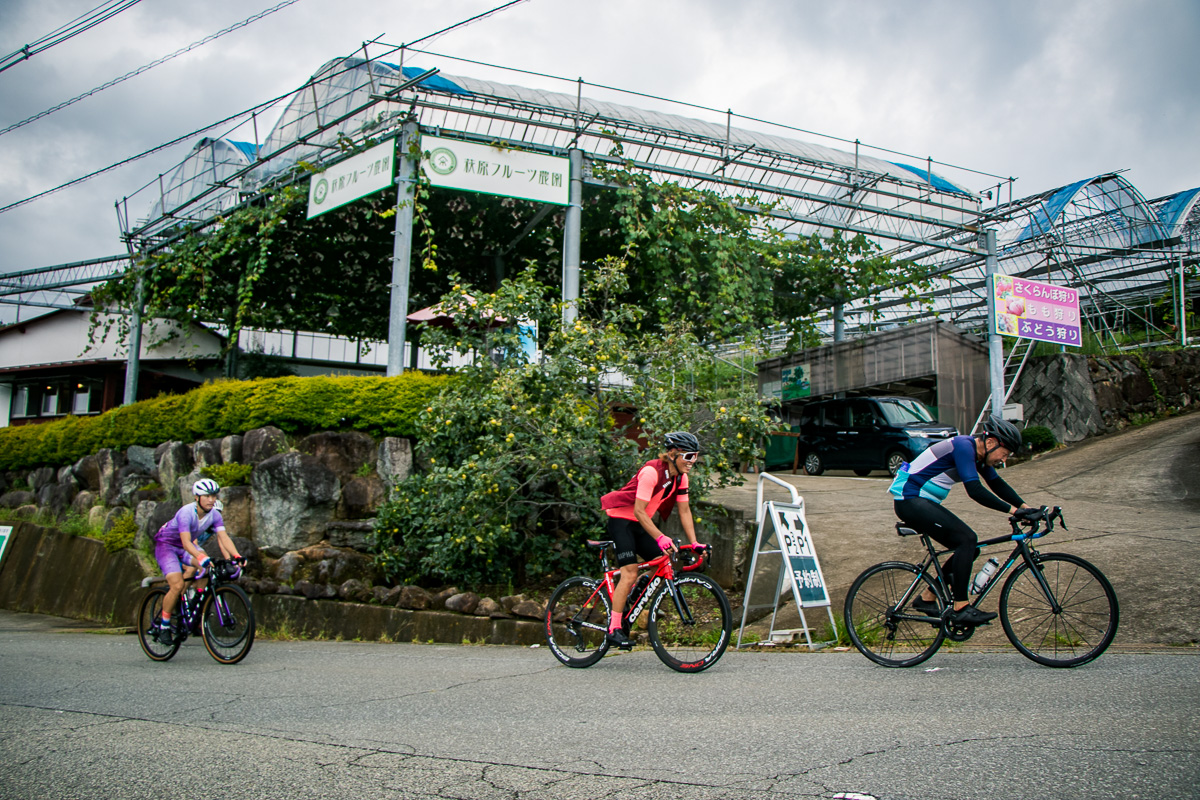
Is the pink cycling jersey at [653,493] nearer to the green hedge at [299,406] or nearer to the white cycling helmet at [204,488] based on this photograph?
the white cycling helmet at [204,488]

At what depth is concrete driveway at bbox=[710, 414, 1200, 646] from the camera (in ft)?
22.7

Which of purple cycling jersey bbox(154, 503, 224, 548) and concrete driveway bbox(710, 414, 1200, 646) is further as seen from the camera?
purple cycling jersey bbox(154, 503, 224, 548)

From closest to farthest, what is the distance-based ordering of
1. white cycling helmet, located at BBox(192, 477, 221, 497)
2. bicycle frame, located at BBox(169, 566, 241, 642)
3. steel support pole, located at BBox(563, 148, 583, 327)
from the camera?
bicycle frame, located at BBox(169, 566, 241, 642) < white cycling helmet, located at BBox(192, 477, 221, 497) < steel support pole, located at BBox(563, 148, 583, 327)

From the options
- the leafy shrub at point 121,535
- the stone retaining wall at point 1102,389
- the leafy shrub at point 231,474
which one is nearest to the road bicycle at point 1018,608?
the leafy shrub at point 231,474

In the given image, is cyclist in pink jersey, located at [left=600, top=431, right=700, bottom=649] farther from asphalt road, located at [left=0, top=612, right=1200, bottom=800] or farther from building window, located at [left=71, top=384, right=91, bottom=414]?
building window, located at [left=71, top=384, right=91, bottom=414]

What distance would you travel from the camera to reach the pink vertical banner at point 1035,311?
62.0ft

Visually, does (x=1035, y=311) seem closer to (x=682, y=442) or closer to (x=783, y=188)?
(x=783, y=188)

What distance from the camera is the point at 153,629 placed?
8.27 metres

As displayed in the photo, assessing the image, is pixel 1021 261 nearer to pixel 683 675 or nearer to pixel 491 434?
pixel 491 434

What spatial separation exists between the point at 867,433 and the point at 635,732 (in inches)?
605

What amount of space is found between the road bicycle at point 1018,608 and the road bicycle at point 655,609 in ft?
3.22

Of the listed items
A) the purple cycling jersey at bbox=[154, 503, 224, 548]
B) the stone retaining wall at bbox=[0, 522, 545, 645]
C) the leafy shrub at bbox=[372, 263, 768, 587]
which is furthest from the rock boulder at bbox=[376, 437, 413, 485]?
the purple cycling jersey at bbox=[154, 503, 224, 548]

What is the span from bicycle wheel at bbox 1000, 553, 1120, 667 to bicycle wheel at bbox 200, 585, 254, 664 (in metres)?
6.30

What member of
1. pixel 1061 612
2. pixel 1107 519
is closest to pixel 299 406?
pixel 1061 612
